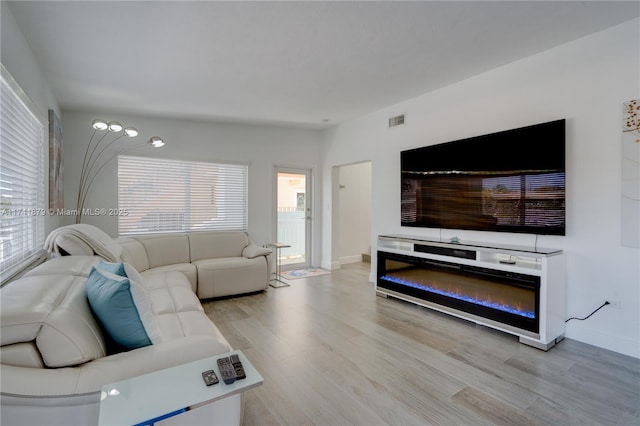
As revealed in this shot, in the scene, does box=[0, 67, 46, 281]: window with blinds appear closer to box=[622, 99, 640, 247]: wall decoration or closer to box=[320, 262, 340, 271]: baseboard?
box=[320, 262, 340, 271]: baseboard

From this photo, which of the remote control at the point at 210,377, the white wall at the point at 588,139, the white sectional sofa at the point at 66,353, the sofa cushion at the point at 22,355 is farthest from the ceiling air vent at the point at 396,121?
the sofa cushion at the point at 22,355

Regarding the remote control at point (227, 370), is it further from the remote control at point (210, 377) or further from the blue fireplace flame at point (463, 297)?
the blue fireplace flame at point (463, 297)

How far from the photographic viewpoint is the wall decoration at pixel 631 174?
245cm

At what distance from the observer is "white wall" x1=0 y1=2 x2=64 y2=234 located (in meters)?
2.10

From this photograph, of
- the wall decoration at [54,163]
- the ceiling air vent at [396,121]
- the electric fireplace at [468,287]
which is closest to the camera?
the electric fireplace at [468,287]

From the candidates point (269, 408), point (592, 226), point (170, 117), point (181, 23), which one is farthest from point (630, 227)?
point (170, 117)

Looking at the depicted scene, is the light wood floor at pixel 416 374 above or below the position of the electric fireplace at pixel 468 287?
below

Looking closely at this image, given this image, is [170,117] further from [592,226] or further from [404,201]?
[592,226]

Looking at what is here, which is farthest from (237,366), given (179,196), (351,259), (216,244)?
(351,259)

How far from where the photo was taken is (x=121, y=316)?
145 cm

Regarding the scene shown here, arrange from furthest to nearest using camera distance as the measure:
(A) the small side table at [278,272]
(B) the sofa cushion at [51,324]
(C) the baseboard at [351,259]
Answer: (C) the baseboard at [351,259] → (A) the small side table at [278,272] → (B) the sofa cushion at [51,324]

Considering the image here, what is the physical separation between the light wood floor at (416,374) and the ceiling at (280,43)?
8.65ft

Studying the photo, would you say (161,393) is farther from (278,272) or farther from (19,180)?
(278,272)

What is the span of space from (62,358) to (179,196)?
13.4ft
